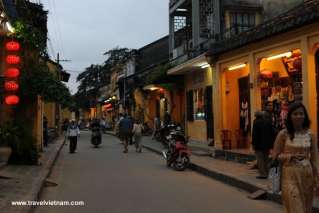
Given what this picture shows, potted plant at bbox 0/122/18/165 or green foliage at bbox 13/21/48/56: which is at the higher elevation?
green foliage at bbox 13/21/48/56

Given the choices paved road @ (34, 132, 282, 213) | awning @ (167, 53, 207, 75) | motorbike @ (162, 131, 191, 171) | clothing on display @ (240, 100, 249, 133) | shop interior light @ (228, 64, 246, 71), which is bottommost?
paved road @ (34, 132, 282, 213)

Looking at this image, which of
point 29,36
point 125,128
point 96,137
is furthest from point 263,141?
point 96,137

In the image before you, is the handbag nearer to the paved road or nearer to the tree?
the paved road

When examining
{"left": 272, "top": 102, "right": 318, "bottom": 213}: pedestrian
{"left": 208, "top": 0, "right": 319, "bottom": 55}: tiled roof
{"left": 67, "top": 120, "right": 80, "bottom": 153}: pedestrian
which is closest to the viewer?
{"left": 272, "top": 102, "right": 318, "bottom": 213}: pedestrian

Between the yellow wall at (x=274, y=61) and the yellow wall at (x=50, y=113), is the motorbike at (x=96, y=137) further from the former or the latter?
the yellow wall at (x=50, y=113)

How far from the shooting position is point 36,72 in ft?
55.8

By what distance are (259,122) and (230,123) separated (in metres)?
7.87

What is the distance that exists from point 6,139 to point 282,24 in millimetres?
8845

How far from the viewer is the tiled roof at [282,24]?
13711mm

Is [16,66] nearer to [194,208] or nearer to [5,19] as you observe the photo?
[5,19]

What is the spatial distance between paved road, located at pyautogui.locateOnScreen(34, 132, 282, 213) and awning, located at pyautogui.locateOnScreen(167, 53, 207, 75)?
5.93 meters

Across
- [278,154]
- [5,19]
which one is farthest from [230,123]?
[278,154]

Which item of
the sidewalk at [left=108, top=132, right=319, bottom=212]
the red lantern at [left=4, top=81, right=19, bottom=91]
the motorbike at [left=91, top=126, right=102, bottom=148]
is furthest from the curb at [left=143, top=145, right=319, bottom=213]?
the motorbike at [left=91, top=126, right=102, bottom=148]

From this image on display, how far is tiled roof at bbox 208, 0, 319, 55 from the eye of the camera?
13711mm
